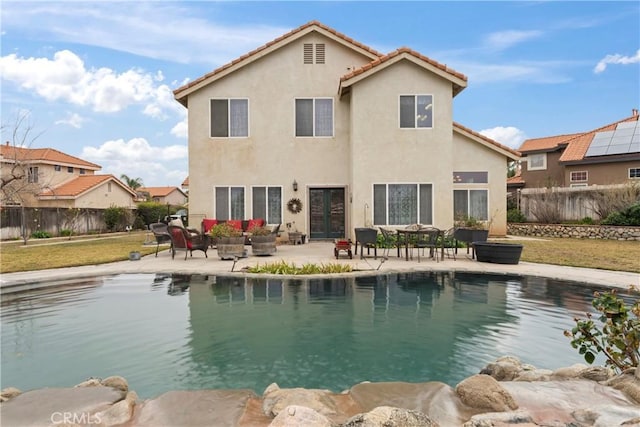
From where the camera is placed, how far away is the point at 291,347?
507 centimetres

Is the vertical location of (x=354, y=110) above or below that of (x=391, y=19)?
below

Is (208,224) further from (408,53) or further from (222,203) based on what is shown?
(408,53)

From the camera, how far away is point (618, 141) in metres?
28.1

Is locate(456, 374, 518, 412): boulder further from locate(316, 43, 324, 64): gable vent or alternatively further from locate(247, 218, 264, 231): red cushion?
locate(316, 43, 324, 64): gable vent

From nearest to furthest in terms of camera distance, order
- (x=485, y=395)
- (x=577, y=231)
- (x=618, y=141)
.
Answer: (x=485, y=395), (x=577, y=231), (x=618, y=141)

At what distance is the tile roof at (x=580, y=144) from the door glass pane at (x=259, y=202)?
25583 mm

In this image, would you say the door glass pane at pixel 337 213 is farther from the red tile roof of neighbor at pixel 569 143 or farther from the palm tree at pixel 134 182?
the palm tree at pixel 134 182

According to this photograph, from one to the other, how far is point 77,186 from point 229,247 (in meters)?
29.6

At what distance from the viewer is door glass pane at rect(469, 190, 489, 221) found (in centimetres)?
1822

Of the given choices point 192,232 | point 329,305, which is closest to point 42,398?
point 329,305

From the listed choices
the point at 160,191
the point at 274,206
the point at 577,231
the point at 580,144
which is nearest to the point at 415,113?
the point at 274,206

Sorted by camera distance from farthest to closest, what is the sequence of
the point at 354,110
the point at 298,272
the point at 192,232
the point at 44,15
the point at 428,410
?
the point at 354,110 → the point at 192,232 → the point at 44,15 → the point at 298,272 → the point at 428,410

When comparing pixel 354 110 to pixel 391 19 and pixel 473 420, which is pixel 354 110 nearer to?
pixel 391 19

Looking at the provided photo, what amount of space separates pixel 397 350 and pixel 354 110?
12006mm
